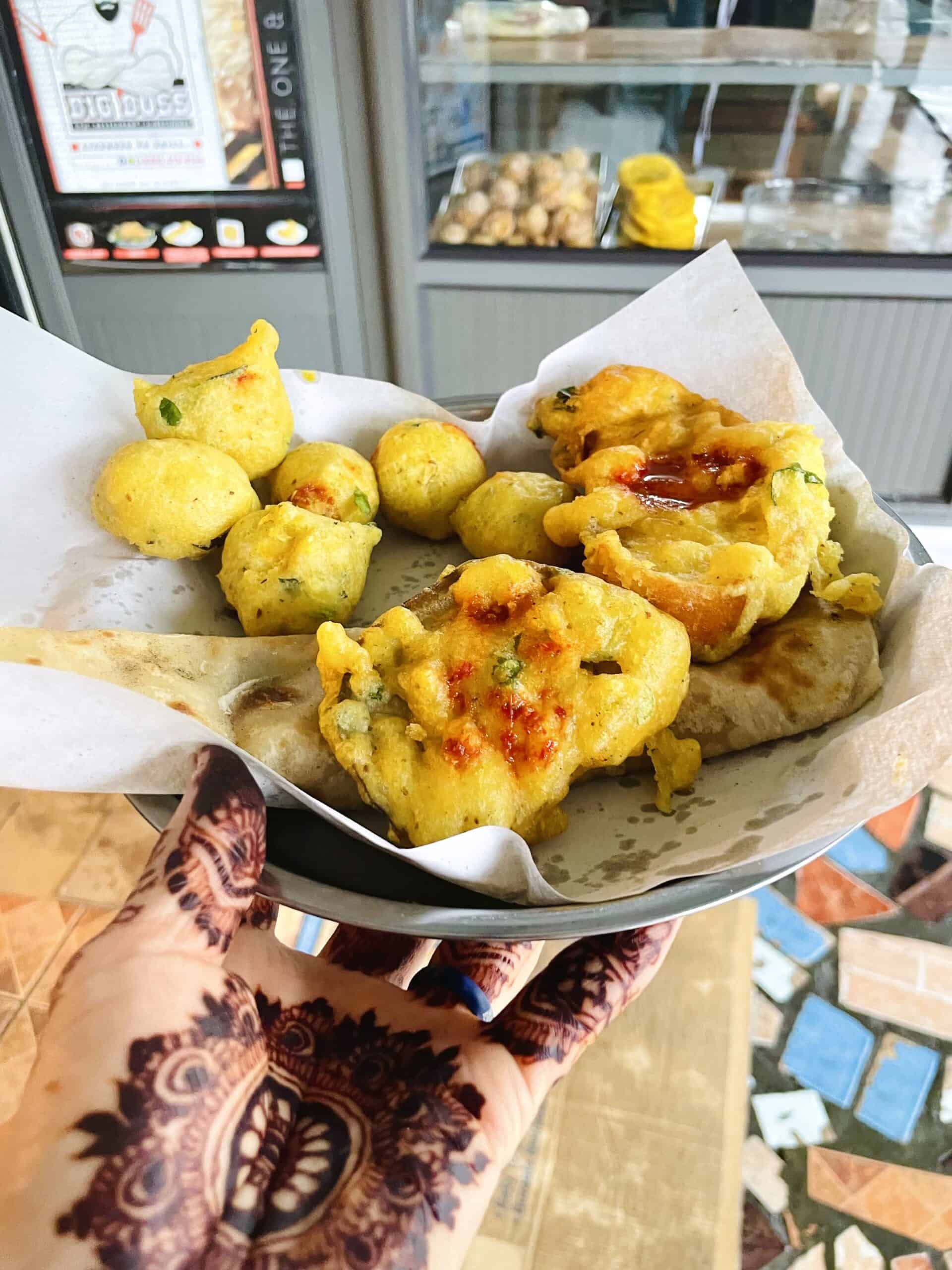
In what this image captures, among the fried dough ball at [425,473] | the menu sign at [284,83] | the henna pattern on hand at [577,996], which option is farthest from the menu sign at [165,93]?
the henna pattern on hand at [577,996]

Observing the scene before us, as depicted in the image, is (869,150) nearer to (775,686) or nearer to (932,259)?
(932,259)

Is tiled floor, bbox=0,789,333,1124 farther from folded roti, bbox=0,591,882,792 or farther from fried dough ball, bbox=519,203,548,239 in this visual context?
fried dough ball, bbox=519,203,548,239

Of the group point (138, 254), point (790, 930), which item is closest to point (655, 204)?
point (138, 254)

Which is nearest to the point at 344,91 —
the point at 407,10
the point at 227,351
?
the point at 407,10

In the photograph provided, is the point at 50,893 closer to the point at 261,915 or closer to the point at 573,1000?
the point at 261,915

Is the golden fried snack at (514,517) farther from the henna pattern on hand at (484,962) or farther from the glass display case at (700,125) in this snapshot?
the glass display case at (700,125)

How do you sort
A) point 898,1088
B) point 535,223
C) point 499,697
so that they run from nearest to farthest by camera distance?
point 499,697 < point 898,1088 < point 535,223
